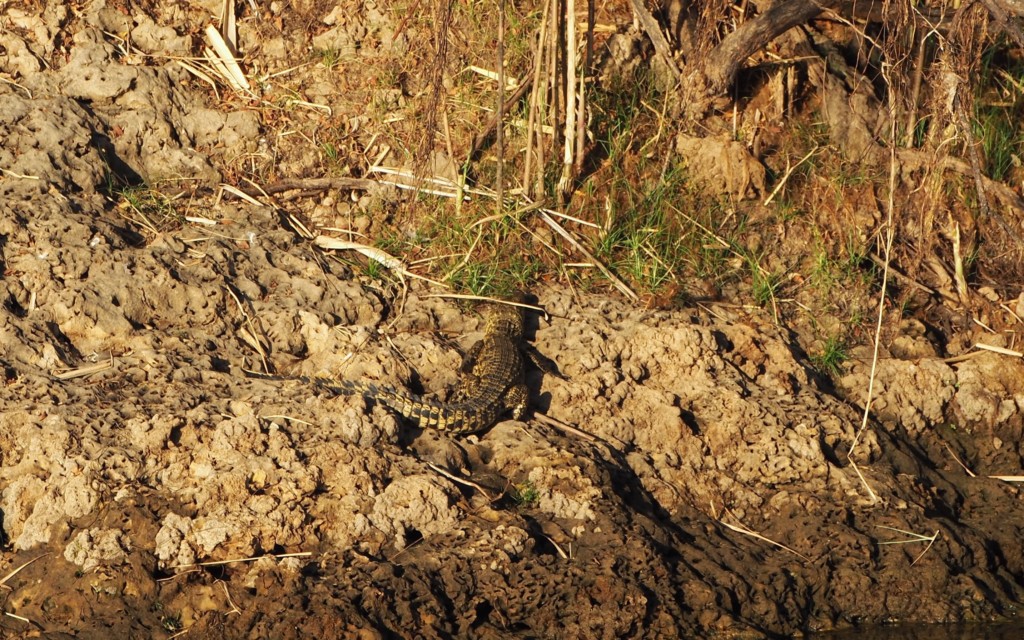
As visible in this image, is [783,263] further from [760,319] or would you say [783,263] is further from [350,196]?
[350,196]

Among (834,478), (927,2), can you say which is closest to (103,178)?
(834,478)

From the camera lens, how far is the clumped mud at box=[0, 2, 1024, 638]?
16.0 feet

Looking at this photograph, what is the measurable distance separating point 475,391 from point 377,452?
2.49 ft

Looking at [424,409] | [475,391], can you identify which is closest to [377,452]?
[424,409]

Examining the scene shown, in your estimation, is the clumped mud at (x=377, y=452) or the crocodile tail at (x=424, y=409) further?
the crocodile tail at (x=424, y=409)

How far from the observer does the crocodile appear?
5789 millimetres

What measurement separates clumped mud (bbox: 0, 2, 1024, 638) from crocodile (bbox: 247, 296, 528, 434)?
0.32 ft

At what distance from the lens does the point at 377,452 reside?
5441 mm

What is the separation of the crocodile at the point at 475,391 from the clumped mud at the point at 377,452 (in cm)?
10

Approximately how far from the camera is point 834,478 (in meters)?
6.04

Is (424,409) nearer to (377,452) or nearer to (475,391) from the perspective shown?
(475,391)

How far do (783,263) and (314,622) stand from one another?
13.3ft

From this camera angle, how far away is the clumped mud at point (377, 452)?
4879 mm

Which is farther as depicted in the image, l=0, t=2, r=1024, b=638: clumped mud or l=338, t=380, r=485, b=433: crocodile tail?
l=338, t=380, r=485, b=433: crocodile tail
